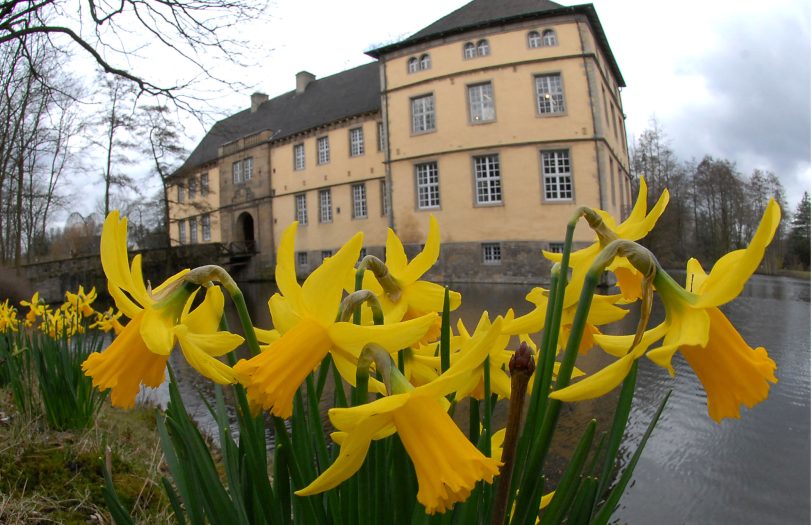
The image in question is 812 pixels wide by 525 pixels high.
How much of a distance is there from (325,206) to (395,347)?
24.2 m

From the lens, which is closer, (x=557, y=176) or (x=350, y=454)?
(x=350, y=454)

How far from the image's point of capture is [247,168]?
90.8ft

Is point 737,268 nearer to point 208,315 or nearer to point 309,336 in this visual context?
point 309,336

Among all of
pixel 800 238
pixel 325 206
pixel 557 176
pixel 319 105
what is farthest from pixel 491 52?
pixel 800 238

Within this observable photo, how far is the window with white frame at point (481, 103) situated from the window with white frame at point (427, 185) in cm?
255

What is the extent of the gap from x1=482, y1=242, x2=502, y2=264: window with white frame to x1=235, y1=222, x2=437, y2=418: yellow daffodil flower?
17.9 m

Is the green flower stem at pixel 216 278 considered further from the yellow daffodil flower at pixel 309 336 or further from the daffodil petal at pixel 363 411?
the daffodil petal at pixel 363 411

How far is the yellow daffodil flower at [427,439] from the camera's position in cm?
49

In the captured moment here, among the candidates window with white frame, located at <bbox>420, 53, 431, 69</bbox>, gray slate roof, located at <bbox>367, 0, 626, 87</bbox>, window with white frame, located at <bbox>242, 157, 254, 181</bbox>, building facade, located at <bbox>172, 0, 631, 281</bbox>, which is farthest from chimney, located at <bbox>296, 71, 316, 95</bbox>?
window with white frame, located at <bbox>420, 53, 431, 69</bbox>

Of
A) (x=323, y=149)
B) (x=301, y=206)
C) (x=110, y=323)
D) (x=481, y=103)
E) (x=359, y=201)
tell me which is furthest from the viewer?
(x=301, y=206)

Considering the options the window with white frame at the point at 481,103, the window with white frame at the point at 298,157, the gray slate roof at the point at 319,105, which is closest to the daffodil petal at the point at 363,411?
the window with white frame at the point at 481,103

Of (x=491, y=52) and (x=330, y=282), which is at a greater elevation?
(x=491, y=52)

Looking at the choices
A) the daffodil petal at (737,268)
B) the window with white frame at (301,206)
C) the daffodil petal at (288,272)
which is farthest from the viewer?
the window with white frame at (301,206)

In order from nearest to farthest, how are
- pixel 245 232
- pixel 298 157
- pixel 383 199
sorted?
pixel 383 199
pixel 298 157
pixel 245 232
